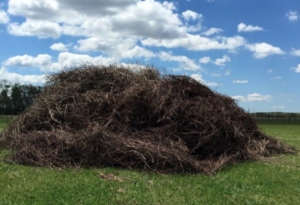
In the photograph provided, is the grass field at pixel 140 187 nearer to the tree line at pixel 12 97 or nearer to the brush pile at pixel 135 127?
the brush pile at pixel 135 127

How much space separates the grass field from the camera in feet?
14.0

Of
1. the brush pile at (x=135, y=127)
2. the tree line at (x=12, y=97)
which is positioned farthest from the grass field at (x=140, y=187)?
the tree line at (x=12, y=97)

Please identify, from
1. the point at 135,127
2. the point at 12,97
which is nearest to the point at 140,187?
the point at 135,127

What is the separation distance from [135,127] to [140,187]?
2685 mm

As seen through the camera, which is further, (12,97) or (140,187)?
(12,97)

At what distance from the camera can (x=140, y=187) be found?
4.79 metres

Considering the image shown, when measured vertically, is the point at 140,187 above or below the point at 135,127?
below

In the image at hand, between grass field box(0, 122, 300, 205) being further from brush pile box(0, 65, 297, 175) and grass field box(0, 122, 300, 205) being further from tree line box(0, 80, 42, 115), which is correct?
tree line box(0, 80, 42, 115)

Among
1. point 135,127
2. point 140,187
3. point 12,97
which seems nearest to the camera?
point 140,187

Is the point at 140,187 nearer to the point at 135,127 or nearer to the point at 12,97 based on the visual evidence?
the point at 135,127

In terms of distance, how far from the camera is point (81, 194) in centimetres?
438

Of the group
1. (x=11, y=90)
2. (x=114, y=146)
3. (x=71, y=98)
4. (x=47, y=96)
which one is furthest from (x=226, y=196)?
(x=11, y=90)

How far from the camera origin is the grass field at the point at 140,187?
4262 millimetres

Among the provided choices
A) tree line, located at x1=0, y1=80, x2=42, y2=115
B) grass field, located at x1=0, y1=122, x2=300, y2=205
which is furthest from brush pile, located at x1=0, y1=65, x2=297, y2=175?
tree line, located at x1=0, y1=80, x2=42, y2=115
